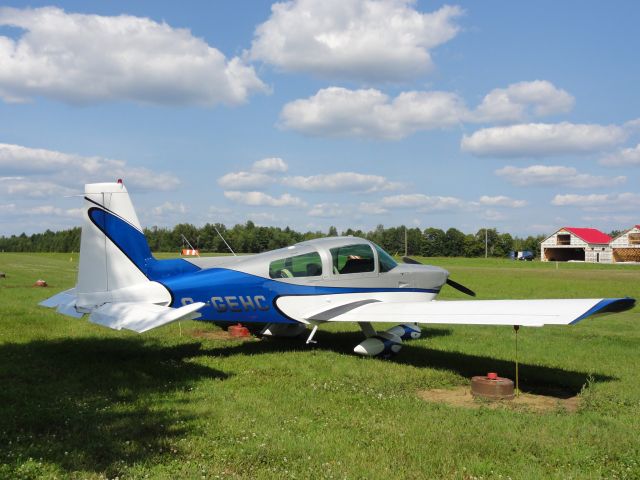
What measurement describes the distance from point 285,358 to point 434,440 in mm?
4313

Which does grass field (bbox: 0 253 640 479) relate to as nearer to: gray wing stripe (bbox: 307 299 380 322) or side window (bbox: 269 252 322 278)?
gray wing stripe (bbox: 307 299 380 322)

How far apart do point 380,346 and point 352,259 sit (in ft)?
5.75

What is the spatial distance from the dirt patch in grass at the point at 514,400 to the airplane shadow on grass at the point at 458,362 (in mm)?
212

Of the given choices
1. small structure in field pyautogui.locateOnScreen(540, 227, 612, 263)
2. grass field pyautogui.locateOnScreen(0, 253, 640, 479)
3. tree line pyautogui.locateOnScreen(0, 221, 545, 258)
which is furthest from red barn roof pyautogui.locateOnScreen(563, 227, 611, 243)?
grass field pyautogui.locateOnScreen(0, 253, 640, 479)

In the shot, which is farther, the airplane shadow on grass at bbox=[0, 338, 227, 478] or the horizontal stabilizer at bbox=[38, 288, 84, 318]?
the horizontal stabilizer at bbox=[38, 288, 84, 318]

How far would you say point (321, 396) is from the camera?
6496mm

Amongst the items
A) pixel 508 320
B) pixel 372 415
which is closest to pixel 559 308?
pixel 508 320

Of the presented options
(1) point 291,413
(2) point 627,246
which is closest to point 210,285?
(1) point 291,413

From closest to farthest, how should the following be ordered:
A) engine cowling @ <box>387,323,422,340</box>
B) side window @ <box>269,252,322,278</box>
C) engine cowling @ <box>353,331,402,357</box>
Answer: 1. engine cowling @ <box>353,331,402,357</box>
2. side window @ <box>269,252,322,278</box>
3. engine cowling @ <box>387,323,422,340</box>

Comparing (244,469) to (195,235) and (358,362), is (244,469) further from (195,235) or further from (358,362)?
(195,235)

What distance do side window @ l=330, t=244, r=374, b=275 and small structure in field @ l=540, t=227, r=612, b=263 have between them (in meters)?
79.9

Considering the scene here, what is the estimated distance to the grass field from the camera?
4.35 meters

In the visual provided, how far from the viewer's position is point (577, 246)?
269 ft

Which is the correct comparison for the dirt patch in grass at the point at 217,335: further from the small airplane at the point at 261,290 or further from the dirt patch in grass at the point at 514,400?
the dirt patch in grass at the point at 514,400
